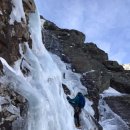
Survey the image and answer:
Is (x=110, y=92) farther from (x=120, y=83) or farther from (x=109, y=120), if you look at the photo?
(x=109, y=120)

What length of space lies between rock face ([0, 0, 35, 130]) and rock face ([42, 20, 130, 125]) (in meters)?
7.52

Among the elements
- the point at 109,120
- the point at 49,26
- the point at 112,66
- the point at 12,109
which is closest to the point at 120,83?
the point at 112,66

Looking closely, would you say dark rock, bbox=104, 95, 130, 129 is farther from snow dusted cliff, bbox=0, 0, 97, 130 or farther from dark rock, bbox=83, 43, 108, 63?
dark rock, bbox=83, 43, 108, 63

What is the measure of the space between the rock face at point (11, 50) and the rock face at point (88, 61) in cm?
752

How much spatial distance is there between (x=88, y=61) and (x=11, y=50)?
13458mm

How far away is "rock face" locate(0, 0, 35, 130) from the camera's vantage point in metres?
13.6

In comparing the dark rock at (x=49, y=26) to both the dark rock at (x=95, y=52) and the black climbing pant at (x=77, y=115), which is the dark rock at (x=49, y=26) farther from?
the black climbing pant at (x=77, y=115)

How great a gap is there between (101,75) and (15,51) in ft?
42.2

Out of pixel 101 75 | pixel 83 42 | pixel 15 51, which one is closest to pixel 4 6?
pixel 15 51

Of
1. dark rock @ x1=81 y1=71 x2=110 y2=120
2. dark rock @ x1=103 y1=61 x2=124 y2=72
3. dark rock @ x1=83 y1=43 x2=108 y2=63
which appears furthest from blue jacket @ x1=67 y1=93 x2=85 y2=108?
dark rock @ x1=103 y1=61 x2=124 y2=72

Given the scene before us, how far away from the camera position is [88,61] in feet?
98.8

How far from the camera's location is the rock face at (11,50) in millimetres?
13602

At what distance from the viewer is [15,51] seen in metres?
17.5

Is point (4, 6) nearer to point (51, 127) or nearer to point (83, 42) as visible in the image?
point (51, 127)
